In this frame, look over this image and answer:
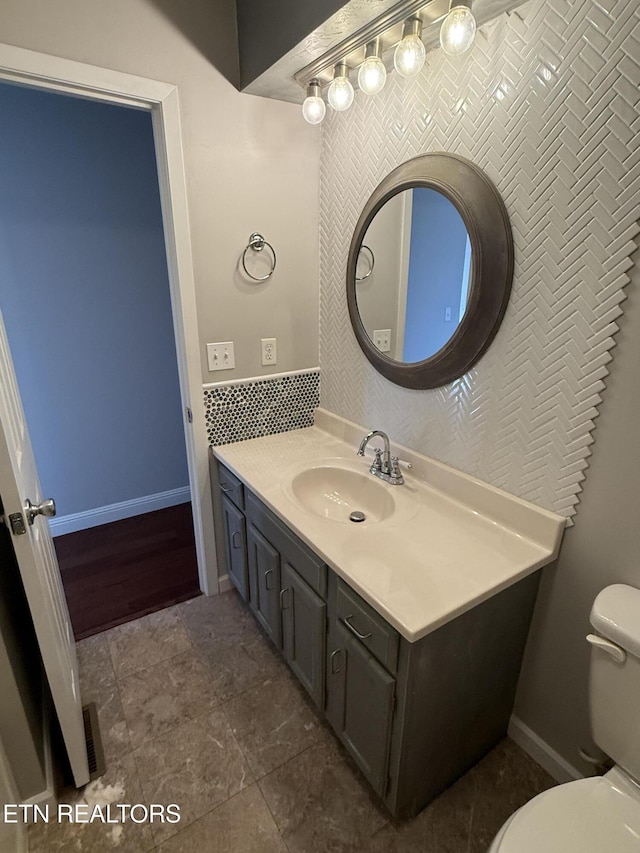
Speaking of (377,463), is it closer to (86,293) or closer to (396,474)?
(396,474)

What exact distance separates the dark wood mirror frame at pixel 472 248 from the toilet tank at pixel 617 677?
74cm

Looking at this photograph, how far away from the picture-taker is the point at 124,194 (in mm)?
2371

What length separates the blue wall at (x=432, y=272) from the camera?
4.44ft

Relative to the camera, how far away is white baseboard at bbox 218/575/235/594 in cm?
219

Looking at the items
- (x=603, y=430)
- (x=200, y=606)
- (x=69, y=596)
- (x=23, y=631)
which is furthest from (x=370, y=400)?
(x=69, y=596)

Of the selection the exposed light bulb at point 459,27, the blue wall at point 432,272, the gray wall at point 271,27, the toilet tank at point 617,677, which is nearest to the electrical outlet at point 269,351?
the blue wall at point 432,272

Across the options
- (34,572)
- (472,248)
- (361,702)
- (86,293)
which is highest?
(472,248)

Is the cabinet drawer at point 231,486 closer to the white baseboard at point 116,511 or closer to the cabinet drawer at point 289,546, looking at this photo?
the cabinet drawer at point 289,546

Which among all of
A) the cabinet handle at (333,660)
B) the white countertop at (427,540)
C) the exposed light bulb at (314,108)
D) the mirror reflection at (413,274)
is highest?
the exposed light bulb at (314,108)

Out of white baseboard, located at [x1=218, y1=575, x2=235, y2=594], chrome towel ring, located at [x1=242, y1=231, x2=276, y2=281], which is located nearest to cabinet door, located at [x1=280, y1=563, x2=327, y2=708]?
white baseboard, located at [x1=218, y1=575, x2=235, y2=594]

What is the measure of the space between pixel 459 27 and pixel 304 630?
1765 mm

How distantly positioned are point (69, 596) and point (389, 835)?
176cm

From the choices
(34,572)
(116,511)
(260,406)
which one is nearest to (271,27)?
(260,406)

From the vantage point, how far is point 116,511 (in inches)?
111
